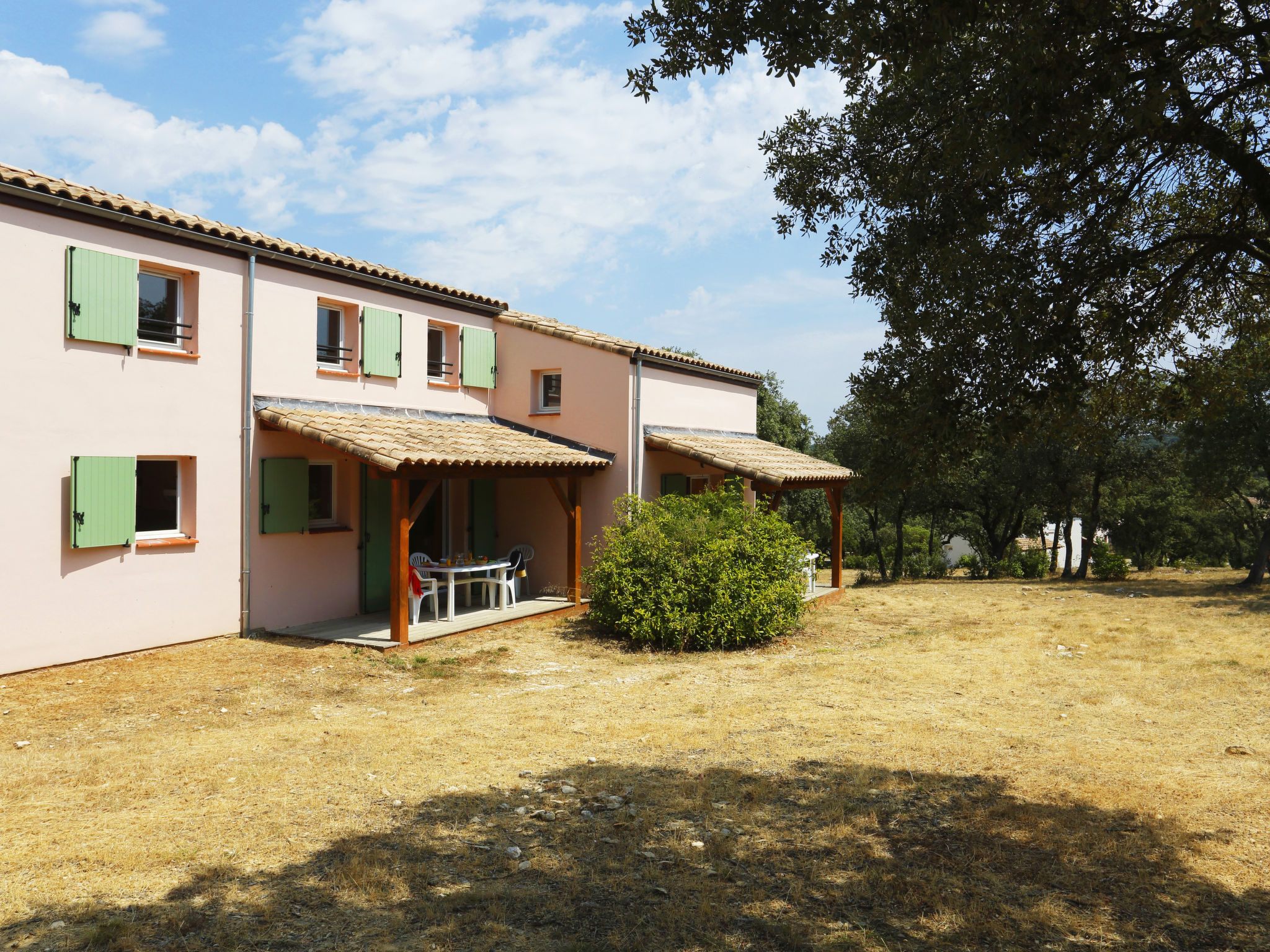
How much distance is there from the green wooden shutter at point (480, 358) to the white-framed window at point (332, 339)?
8.50 feet

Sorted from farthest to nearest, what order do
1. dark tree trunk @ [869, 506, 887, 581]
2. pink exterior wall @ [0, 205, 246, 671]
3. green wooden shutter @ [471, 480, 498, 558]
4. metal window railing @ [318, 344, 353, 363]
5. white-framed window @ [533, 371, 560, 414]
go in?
dark tree trunk @ [869, 506, 887, 581] < white-framed window @ [533, 371, 560, 414] < green wooden shutter @ [471, 480, 498, 558] < metal window railing @ [318, 344, 353, 363] < pink exterior wall @ [0, 205, 246, 671]

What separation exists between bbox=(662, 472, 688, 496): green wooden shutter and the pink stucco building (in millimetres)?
198

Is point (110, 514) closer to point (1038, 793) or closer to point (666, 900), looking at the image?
point (666, 900)

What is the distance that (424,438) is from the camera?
12.4 meters

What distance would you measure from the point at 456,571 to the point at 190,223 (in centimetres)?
581

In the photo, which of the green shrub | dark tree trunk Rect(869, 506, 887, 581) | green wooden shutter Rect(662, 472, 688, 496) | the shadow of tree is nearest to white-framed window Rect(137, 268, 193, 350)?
the shadow of tree

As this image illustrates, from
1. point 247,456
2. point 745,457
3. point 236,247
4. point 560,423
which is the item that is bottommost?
point 247,456

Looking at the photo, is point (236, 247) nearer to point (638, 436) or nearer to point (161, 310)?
point (161, 310)

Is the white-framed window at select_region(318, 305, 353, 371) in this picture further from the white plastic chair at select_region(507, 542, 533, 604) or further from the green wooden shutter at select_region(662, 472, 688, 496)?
the green wooden shutter at select_region(662, 472, 688, 496)

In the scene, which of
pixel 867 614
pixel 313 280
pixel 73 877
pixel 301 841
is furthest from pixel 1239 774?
pixel 313 280

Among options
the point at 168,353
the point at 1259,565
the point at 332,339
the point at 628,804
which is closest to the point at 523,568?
the point at 332,339

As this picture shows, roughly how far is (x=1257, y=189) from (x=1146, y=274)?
1139 millimetres

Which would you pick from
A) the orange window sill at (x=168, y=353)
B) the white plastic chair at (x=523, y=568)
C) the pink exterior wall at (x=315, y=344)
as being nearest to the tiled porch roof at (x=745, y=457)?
the white plastic chair at (x=523, y=568)

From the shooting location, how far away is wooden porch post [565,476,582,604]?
14.7 metres
